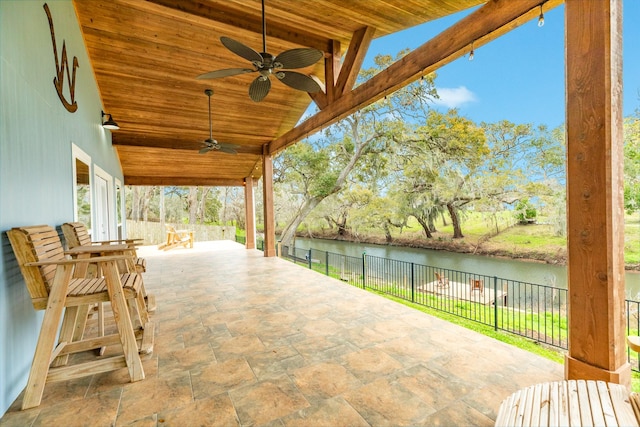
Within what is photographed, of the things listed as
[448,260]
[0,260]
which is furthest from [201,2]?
[448,260]

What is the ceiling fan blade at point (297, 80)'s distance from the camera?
118 inches

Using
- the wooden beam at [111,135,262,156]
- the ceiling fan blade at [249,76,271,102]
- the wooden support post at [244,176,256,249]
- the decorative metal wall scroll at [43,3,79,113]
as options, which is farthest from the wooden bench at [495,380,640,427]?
the wooden support post at [244,176,256,249]

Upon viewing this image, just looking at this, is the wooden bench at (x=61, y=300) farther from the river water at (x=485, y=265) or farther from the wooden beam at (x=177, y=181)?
the river water at (x=485, y=265)

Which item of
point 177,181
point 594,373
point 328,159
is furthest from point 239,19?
point 328,159

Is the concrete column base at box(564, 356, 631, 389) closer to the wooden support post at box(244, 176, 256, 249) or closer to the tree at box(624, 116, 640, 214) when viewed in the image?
the wooden support post at box(244, 176, 256, 249)

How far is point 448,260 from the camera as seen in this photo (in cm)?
1386

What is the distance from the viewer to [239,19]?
3717 millimetres

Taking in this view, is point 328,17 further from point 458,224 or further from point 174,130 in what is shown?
point 458,224

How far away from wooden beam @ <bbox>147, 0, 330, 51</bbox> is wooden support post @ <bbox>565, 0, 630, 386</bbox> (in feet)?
10.3

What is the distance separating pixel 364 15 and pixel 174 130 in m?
4.89

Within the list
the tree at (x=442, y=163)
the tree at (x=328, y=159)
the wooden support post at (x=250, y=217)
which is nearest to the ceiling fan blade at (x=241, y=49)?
the wooden support post at (x=250, y=217)

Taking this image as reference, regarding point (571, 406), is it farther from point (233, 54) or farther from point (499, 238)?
point (499, 238)

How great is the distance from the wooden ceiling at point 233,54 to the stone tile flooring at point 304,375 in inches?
99.1

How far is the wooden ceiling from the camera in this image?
9.72 feet
